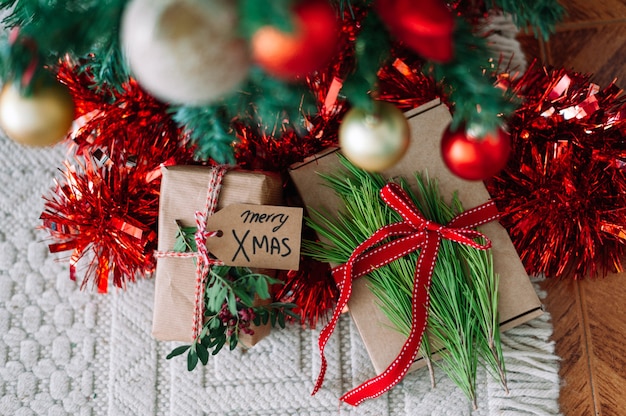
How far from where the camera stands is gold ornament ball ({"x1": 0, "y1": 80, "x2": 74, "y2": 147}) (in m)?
0.42

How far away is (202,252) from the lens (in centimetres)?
68

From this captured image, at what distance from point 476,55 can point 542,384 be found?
57cm

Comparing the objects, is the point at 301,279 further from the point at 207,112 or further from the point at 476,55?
the point at 476,55

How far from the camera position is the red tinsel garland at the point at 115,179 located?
0.72 m

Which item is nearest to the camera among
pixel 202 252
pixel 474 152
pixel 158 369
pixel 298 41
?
pixel 298 41

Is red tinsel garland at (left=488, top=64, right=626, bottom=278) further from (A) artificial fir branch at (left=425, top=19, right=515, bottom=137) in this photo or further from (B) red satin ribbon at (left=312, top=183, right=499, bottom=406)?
(A) artificial fir branch at (left=425, top=19, right=515, bottom=137)

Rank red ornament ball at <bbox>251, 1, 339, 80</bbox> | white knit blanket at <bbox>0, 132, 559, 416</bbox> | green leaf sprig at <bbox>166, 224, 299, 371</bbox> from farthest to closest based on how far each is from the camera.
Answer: white knit blanket at <bbox>0, 132, 559, 416</bbox> < green leaf sprig at <bbox>166, 224, 299, 371</bbox> < red ornament ball at <bbox>251, 1, 339, 80</bbox>

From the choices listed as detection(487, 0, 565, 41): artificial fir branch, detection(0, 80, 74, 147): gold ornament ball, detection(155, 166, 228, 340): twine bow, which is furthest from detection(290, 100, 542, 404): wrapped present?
detection(0, 80, 74, 147): gold ornament ball

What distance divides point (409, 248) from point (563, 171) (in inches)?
9.5

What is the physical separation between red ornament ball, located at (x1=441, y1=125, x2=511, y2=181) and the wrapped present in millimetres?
289

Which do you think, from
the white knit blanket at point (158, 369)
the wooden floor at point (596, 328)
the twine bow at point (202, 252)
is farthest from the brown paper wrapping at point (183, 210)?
the wooden floor at point (596, 328)

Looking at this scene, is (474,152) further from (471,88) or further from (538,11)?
(538,11)

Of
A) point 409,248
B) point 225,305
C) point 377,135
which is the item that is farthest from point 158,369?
point 377,135

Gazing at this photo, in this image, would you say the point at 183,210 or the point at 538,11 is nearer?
the point at 538,11
